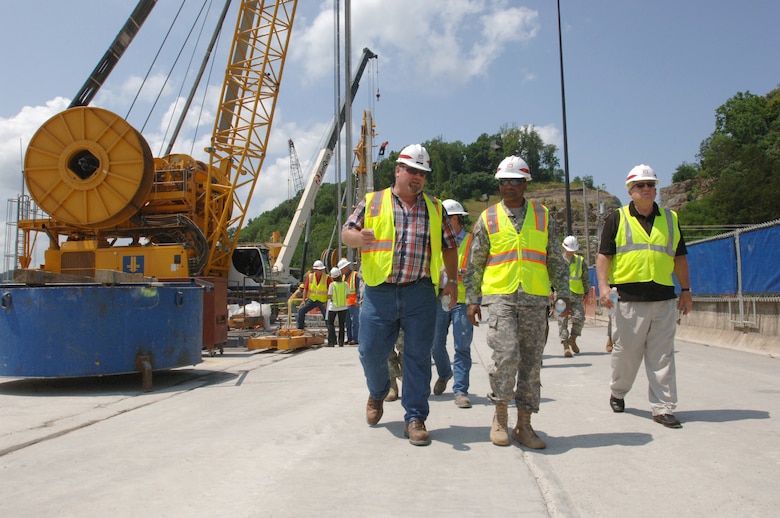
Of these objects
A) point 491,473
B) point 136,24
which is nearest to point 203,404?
point 491,473

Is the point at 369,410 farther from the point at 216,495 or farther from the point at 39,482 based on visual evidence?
the point at 39,482

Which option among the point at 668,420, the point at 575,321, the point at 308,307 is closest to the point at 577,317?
the point at 575,321

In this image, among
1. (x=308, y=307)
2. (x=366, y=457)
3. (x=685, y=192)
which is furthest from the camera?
(x=685, y=192)

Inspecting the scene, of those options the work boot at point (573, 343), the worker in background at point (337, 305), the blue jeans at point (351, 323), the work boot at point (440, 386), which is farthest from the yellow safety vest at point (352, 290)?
the work boot at point (440, 386)

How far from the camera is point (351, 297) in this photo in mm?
14047

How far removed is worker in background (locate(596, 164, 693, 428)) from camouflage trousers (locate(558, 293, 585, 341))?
4.78 m

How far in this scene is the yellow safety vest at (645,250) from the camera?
4.79 meters

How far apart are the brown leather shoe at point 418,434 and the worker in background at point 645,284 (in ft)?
5.66

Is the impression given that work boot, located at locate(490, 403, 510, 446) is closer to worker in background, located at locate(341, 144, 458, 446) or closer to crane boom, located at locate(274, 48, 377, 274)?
worker in background, located at locate(341, 144, 458, 446)

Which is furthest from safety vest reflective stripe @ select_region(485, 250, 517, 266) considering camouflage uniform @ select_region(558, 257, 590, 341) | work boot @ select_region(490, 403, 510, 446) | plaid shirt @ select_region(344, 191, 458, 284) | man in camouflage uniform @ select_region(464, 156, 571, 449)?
camouflage uniform @ select_region(558, 257, 590, 341)

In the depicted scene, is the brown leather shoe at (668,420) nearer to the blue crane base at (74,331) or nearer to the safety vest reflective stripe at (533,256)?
the safety vest reflective stripe at (533,256)

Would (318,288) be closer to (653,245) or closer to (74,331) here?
(74,331)

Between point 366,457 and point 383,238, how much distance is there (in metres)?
1.44

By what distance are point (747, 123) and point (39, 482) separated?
79.1m
